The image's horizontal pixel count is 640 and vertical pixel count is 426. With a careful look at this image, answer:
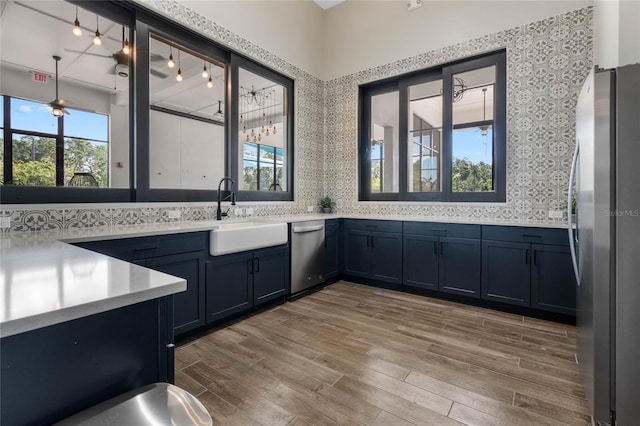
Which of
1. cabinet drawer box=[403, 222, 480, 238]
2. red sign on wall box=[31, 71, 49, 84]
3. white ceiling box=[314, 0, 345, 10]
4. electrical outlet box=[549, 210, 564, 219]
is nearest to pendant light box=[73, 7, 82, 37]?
red sign on wall box=[31, 71, 49, 84]

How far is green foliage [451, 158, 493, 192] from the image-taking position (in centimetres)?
346

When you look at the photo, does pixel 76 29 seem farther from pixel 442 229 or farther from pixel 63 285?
pixel 442 229

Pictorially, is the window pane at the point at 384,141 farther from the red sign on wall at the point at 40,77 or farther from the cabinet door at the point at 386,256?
the red sign on wall at the point at 40,77

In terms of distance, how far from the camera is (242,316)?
283cm

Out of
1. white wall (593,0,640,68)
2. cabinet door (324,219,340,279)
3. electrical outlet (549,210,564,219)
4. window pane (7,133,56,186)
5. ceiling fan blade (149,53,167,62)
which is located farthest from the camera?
cabinet door (324,219,340,279)

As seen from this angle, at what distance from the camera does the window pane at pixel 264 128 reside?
3.80 meters

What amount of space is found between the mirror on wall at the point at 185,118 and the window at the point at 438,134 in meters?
2.03

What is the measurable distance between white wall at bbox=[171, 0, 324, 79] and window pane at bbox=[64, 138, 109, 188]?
1.58 metres

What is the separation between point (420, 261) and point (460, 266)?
417 millimetres

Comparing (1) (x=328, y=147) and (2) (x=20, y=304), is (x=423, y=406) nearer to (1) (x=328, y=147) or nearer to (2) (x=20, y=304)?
(2) (x=20, y=304)

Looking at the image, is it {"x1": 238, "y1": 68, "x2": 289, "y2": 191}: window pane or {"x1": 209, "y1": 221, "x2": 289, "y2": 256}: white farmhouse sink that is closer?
{"x1": 209, "y1": 221, "x2": 289, "y2": 256}: white farmhouse sink

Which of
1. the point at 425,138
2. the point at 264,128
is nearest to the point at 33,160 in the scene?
the point at 264,128

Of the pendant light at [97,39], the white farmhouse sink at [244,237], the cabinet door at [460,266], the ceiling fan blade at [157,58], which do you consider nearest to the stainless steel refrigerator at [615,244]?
the cabinet door at [460,266]

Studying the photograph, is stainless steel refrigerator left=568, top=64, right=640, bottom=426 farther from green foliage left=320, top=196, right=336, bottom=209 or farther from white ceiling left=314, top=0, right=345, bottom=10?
white ceiling left=314, top=0, right=345, bottom=10
